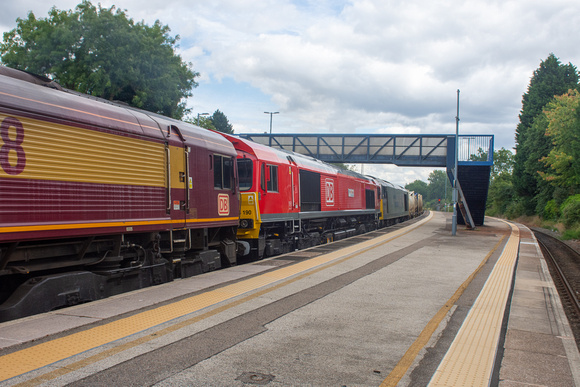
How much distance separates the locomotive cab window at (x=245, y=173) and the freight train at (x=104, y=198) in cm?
3

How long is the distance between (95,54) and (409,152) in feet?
79.3

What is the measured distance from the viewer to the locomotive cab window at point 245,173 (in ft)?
43.9

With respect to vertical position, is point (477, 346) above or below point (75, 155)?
below

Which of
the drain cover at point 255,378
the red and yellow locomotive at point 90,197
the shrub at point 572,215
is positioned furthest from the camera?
the shrub at point 572,215

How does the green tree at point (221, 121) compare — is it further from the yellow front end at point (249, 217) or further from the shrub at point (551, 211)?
the yellow front end at point (249, 217)


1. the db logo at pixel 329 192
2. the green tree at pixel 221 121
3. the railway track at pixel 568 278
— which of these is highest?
the green tree at pixel 221 121

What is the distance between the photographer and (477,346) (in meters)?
5.66

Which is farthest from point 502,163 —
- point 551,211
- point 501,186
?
point 551,211

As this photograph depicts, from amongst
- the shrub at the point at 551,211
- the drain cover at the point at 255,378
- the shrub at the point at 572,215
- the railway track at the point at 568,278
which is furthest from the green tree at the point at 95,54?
the shrub at the point at 551,211

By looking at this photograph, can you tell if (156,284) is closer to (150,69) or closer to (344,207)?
(344,207)

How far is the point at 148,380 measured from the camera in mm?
4285

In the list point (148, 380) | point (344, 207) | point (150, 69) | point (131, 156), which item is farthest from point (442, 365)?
point (150, 69)

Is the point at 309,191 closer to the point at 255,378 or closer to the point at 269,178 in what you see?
the point at 269,178

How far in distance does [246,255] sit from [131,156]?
6616 millimetres
